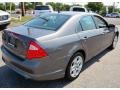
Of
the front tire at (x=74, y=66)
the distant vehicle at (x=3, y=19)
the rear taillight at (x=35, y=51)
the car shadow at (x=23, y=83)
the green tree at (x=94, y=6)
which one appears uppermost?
the green tree at (x=94, y=6)

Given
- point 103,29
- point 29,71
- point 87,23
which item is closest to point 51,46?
point 29,71

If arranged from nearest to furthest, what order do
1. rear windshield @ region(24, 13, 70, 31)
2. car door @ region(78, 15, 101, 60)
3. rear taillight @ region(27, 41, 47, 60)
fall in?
rear taillight @ region(27, 41, 47, 60)
rear windshield @ region(24, 13, 70, 31)
car door @ region(78, 15, 101, 60)

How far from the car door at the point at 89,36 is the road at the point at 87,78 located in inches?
16.6

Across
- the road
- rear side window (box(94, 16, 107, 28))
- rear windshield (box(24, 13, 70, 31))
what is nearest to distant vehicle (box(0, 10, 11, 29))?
the road

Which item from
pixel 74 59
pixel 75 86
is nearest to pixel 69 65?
pixel 74 59

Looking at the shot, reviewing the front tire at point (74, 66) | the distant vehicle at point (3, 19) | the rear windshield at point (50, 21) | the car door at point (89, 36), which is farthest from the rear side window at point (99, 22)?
the distant vehicle at point (3, 19)

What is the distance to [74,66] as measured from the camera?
4.36 m

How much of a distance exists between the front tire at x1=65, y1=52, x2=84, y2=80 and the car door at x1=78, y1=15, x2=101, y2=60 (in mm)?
298

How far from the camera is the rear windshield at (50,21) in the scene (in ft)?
13.9

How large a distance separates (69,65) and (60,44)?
0.59 m

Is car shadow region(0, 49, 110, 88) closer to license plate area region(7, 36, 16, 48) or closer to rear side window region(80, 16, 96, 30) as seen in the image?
license plate area region(7, 36, 16, 48)

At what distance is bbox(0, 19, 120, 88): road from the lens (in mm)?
4156

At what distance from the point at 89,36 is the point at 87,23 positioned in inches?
14.6

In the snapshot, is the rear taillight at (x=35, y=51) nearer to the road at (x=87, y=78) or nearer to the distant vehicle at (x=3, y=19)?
the road at (x=87, y=78)
